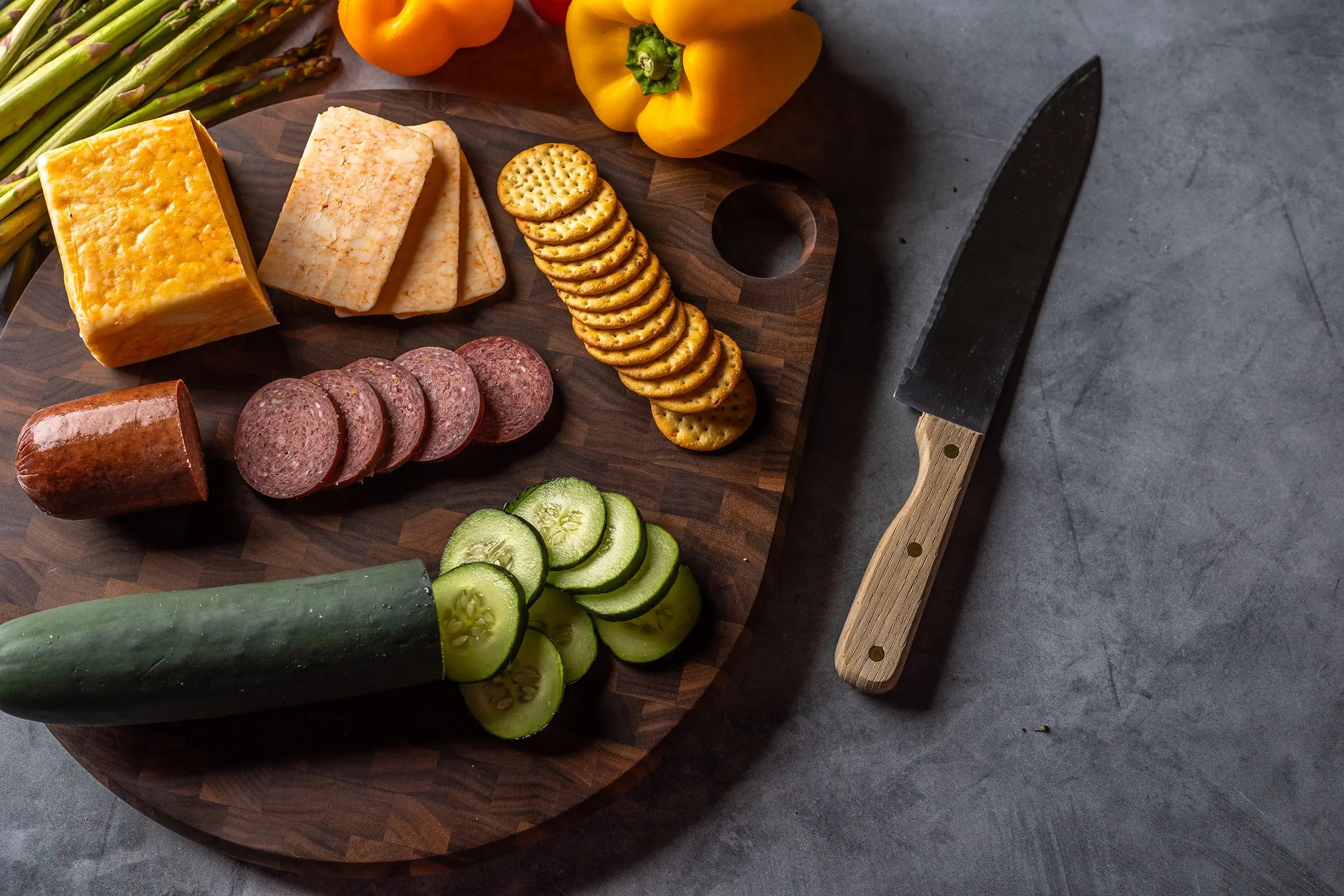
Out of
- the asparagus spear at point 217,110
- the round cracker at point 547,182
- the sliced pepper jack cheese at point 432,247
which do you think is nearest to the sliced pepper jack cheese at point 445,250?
the sliced pepper jack cheese at point 432,247

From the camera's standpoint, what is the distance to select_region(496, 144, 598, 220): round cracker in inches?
141

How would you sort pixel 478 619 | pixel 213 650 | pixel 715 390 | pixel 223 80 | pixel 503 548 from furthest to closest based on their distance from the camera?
pixel 223 80 → pixel 715 390 → pixel 503 548 → pixel 478 619 → pixel 213 650

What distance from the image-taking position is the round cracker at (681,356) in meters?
3.45

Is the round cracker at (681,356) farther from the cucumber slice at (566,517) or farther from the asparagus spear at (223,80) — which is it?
the asparagus spear at (223,80)

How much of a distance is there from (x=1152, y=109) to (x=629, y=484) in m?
2.79

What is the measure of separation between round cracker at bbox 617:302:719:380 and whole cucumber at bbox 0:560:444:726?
1042 mm

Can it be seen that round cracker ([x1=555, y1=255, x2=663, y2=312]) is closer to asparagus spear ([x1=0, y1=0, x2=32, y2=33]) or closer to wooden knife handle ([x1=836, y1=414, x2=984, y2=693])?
wooden knife handle ([x1=836, y1=414, x2=984, y2=693])

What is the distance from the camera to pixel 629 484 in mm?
3592

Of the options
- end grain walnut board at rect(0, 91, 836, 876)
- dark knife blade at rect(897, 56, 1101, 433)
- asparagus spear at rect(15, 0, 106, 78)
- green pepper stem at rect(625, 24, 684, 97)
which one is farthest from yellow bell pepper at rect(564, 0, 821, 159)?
asparagus spear at rect(15, 0, 106, 78)

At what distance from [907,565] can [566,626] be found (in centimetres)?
125

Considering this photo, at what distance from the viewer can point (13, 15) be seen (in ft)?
12.3

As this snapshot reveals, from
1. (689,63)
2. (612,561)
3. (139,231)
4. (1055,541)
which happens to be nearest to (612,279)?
(689,63)

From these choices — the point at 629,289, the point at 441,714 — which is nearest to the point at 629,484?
the point at 629,289

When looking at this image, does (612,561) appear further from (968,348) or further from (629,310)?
(968,348)
